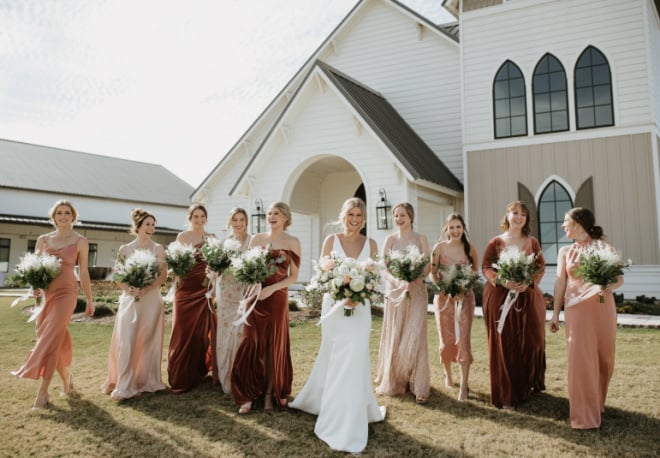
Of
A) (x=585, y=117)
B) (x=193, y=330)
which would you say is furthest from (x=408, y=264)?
(x=585, y=117)

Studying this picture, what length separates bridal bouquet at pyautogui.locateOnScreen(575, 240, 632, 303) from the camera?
475 centimetres

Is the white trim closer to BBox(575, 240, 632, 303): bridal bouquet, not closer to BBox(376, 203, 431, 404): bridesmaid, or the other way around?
BBox(376, 203, 431, 404): bridesmaid

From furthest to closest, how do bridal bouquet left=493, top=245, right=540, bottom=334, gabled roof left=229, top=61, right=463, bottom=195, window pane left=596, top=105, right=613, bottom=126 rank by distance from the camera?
window pane left=596, top=105, right=613, bottom=126
gabled roof left=229, top=61, right=463, bottom=195
bridal bouquet left=493, top=245, right=540, bottom=334

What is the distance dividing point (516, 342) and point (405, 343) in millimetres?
1301

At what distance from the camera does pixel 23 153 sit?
38.9 metres

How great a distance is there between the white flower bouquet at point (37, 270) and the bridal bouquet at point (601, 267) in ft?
19.3

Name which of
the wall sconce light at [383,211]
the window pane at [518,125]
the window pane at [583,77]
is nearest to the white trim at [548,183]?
the window pane at [518,125]

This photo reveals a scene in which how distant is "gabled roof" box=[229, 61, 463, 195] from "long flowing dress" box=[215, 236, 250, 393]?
7.88 m

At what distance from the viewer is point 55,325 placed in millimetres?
5891

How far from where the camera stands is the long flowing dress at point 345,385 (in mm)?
4547

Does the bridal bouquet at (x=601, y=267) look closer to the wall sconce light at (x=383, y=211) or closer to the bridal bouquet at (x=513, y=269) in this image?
the bridal bouquet at (x=513, y=269)

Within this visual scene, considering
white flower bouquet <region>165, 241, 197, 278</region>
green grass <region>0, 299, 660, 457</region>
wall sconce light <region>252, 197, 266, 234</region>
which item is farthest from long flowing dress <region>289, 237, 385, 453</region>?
wall sconce light <region>252, 197, 266, 234</region>

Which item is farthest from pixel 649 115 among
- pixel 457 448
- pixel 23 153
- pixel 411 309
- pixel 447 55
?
pixel 23 153

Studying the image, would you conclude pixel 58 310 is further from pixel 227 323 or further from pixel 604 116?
pixel 604 116
